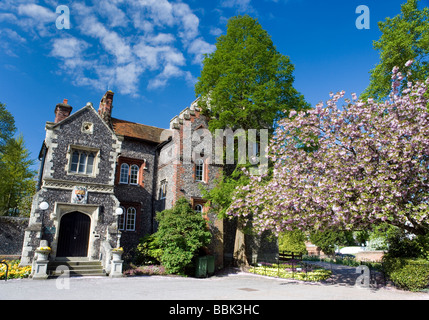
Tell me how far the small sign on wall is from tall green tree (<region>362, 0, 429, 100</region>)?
1951cm

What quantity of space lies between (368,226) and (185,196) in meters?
11.4

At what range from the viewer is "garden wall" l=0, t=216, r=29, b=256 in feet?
56.4

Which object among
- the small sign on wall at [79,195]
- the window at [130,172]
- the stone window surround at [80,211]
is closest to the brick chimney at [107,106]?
the window at [130,172]

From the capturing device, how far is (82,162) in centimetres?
1806

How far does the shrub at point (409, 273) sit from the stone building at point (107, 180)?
34.3 feet

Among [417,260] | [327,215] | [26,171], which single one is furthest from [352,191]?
[26,171]

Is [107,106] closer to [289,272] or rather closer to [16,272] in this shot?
[16,272]

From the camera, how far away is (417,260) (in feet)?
45.0

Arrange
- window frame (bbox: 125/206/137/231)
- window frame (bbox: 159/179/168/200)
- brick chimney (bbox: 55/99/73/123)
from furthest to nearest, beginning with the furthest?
window frame (bbox: 159/179/168/200) → window frame (bbox: 125/206/137/231) → brick chimney (bbox: 55/99/73/123)

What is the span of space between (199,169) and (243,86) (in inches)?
263

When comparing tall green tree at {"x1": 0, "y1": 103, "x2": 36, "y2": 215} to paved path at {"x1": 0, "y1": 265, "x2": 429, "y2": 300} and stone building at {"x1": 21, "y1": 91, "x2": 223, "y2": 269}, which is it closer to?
stone building at {"x1": 21, "y1": 91, "x2": 223, "y2": 269}

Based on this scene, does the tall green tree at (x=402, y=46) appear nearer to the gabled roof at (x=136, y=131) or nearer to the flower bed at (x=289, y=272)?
the flower bed at (x=289, y=272)

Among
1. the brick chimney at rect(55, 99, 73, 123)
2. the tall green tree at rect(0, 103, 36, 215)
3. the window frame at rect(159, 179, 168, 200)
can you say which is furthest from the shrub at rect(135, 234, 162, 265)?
the tall green tree at rect(0, 103, 36, 215)

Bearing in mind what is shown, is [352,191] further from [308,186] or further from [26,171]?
[26,171]
